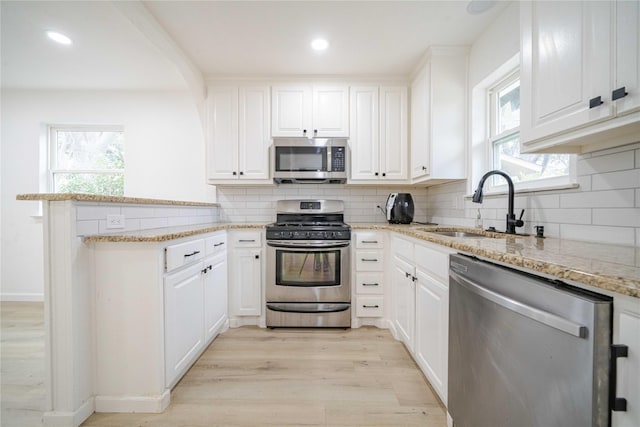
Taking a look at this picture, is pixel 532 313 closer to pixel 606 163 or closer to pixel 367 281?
pixel 606 163

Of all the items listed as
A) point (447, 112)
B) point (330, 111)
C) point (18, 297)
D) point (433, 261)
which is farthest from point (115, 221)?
point (18, 297)

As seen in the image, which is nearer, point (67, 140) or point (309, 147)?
point (309, 147)

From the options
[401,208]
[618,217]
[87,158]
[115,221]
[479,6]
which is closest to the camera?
[618,217]

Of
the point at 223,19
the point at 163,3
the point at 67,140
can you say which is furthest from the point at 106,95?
the point at 223,19

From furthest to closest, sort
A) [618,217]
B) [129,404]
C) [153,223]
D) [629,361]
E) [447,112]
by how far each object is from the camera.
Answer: [447,112], [153,223], [129,404], [618,217], [629,361]

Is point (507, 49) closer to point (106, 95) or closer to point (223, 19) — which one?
point (223, 19)

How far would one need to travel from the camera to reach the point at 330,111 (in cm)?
271

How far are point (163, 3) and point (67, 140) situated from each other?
2645mm

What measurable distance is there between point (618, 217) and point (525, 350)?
0.83m

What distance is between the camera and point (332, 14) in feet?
6.10

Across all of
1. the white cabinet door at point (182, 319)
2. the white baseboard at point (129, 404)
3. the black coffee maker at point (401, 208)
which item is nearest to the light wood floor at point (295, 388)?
the white baseboard at point (129, 404)

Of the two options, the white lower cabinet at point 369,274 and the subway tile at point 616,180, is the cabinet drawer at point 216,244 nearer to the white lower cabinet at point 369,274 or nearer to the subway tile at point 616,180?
the white lower cabinet at point 369,274

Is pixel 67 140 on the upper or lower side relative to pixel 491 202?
upper

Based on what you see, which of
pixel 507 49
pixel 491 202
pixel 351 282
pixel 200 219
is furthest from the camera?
pixel 200 219
